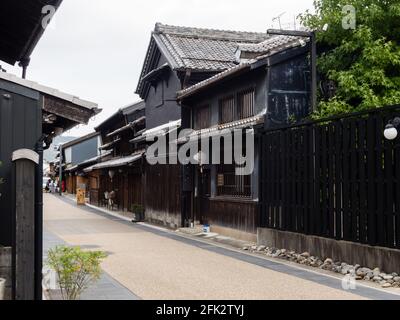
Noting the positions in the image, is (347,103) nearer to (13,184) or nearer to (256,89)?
(256,89)

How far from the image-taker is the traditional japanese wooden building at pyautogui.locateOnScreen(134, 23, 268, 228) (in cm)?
2694

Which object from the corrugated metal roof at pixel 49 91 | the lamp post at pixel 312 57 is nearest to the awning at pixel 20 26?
the corrugated metal roof at pixel 49 91

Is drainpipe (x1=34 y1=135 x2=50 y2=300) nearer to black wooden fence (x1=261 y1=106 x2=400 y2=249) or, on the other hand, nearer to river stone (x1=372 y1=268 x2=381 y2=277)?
river stone (x1=372 y1=268 x2=381 y2=277)

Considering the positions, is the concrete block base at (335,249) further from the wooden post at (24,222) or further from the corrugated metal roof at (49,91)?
the wooden post at (24,222)

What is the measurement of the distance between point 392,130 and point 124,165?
78.1ft

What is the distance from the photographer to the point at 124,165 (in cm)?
3419

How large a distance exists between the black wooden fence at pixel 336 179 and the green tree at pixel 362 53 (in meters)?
2.07

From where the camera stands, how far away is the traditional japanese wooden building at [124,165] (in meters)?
36.0

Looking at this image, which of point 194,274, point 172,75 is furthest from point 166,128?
point 194,274

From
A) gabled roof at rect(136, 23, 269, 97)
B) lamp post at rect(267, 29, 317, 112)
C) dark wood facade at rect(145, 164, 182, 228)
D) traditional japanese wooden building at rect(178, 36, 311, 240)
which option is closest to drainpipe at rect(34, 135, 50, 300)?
lamp post at rect(267, 29, 317, 112)

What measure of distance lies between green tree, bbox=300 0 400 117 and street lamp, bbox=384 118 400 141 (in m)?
4.59

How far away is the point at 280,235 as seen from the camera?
16969mm

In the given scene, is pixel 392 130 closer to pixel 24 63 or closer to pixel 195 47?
pixel 24 63
